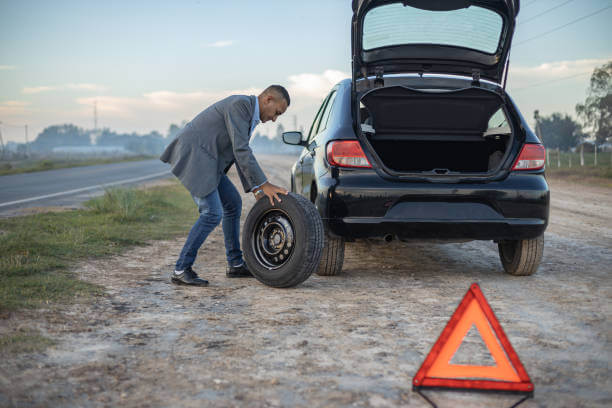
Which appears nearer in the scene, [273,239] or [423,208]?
[423,208]

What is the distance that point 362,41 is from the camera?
504 cm

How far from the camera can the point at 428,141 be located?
5.86 meters

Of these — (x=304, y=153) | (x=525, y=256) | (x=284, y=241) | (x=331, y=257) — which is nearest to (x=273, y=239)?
(x=284, y=241)

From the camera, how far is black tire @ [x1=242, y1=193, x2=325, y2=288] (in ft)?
13.9

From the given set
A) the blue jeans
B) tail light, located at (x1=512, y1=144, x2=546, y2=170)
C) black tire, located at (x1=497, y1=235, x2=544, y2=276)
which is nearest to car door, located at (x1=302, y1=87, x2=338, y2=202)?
the blue jeans

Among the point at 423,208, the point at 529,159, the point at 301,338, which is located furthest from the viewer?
the point at 529,159

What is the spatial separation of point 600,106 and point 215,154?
4186cm

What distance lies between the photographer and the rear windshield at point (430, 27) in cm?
500

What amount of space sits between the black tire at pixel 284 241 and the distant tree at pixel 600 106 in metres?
38.7

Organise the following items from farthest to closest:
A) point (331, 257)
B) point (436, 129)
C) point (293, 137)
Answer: point (293, 137)
point (436, 129)
point (331, 257)

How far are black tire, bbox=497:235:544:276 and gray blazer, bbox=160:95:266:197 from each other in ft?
7.59

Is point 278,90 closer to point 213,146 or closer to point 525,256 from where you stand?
point 213,146

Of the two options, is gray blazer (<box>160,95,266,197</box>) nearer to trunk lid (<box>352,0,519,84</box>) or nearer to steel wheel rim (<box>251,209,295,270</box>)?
steel wheel rim (<box>251,209,295,270</box>)

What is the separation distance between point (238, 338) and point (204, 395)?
0.77m
